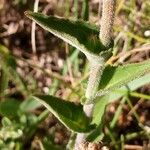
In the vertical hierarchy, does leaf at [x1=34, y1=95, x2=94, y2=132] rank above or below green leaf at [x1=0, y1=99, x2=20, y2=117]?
above

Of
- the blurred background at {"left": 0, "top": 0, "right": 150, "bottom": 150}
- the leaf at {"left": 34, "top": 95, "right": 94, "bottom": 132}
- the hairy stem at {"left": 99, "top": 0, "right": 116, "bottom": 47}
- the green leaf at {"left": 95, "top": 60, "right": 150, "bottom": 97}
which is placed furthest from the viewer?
the blurred background at {"left": 0, "top": 0, "right": 150, "bottom": 150}

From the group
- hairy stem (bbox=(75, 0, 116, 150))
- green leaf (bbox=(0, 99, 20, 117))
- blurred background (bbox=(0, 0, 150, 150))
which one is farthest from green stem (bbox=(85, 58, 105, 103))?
green leaf (bbox=(0, 99, 20, 117))

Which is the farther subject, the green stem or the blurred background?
the blurred background

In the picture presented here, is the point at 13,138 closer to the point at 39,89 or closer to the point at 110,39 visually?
the point at 39,89

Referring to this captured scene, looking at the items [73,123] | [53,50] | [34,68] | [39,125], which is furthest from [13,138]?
[53,50]

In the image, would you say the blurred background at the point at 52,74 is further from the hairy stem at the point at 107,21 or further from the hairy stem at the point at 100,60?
the hairy stem at the point at 107,21

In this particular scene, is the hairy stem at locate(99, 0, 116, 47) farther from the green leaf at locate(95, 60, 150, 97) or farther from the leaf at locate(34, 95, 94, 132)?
the leaf at locate(34, 95, 94, 132)
